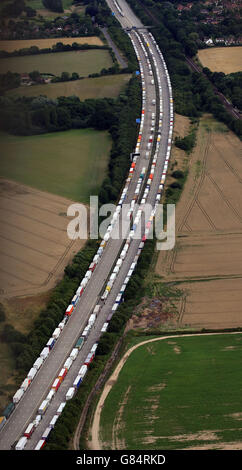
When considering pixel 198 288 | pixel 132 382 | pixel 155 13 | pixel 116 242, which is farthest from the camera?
pixel 155 13

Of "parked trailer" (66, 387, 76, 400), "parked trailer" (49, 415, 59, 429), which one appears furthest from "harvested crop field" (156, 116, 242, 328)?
"parked trailer" (49, 415, 59, 429)

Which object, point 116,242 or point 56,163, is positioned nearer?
point 116,242

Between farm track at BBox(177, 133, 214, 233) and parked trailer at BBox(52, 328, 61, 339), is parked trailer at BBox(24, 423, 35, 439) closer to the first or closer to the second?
parked trailer at BBox(52, 328, 61, 339)

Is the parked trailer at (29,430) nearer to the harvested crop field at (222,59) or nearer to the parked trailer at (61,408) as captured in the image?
the parked trailer at (61,408)

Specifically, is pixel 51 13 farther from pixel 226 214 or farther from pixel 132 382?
pixel 132 382

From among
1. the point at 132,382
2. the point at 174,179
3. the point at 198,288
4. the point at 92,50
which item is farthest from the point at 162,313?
the point at 92,50

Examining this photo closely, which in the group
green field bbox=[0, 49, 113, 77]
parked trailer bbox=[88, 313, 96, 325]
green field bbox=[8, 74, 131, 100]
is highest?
green field bbox=[0, 49, 113, 77]
